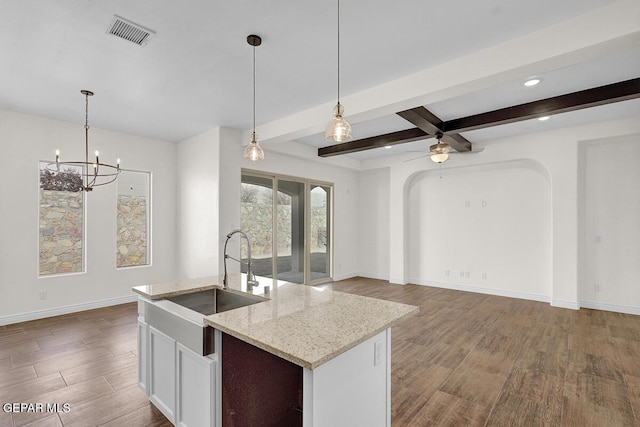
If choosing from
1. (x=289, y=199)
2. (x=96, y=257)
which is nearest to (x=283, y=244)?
(x=289, y=199)

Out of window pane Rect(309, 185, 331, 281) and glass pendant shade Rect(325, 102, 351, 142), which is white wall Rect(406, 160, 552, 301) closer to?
window pane Rect(309, 185, 331, 281)

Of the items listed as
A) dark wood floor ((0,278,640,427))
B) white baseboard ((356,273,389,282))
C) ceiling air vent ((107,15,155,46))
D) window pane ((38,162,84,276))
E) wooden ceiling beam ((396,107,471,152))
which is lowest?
white baseboard ((356,273,389,282))

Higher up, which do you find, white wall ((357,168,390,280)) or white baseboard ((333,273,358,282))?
white wall ((357,168,390,280))

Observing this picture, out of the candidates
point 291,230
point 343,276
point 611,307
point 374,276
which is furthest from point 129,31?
point 611,307

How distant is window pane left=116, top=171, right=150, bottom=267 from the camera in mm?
5359

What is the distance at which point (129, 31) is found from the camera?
250 cm

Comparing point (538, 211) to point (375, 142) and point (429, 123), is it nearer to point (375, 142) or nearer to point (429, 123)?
point (429, 123)

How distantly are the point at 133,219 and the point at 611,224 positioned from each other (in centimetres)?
808

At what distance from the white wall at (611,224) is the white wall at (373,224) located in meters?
3.78

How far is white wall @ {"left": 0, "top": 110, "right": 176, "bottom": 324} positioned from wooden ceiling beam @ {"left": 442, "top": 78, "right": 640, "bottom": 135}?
5177 mm

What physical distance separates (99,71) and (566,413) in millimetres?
5171

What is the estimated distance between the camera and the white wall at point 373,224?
25.5 feet

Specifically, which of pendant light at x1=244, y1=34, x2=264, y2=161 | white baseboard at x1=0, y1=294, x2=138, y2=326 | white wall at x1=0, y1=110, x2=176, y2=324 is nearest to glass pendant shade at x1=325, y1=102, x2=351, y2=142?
pendant light at x1=244, y1=34, x2=264, y2=161

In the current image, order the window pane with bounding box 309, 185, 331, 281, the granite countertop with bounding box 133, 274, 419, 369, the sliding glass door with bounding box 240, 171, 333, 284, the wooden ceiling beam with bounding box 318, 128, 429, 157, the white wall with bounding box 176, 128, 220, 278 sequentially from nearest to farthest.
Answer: the granite countertop with bounding box 133, 274, 419, 369, the white wall with bounding box 176, 128, 220, 278, the wooden ceiling beam with bounding box 318, 128, 429, 157, the sliding glass door with bounding box 240, 171, 333, 284, the window pane with bounding box 309, 185, 331, 281
